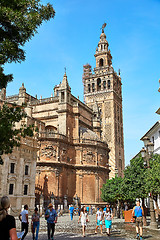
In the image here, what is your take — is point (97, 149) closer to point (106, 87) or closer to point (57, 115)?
point (57, 115)

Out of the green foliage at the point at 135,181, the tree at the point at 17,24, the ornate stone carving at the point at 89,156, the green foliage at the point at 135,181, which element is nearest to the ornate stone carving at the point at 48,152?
the ornate stone carving at the point at 89,156


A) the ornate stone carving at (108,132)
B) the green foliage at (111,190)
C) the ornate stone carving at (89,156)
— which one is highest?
the ornate stone carving at (108,132)

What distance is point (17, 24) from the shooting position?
27.0ft

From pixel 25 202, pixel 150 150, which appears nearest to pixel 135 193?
pixel 150 150

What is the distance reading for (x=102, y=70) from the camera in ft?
227

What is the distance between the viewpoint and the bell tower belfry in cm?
6025

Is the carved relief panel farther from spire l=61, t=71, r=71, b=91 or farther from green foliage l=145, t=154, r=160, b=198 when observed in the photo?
green foliage l=145, t=154, r=160, b=198

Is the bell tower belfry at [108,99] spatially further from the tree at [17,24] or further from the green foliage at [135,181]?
the tree at [17,24]

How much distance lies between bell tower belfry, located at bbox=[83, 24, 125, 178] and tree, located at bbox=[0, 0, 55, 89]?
49.2 metres

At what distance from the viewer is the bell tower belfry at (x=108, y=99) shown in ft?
198

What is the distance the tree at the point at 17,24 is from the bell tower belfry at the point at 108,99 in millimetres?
49154

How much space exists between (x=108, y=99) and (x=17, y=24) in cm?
5657

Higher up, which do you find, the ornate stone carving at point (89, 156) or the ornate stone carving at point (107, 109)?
the ornate stone carving at point (107, 109)

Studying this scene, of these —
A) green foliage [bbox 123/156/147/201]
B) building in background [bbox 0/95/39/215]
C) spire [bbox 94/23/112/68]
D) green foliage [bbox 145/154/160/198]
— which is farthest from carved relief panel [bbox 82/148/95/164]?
spire [bbox 94/23/112/68]
